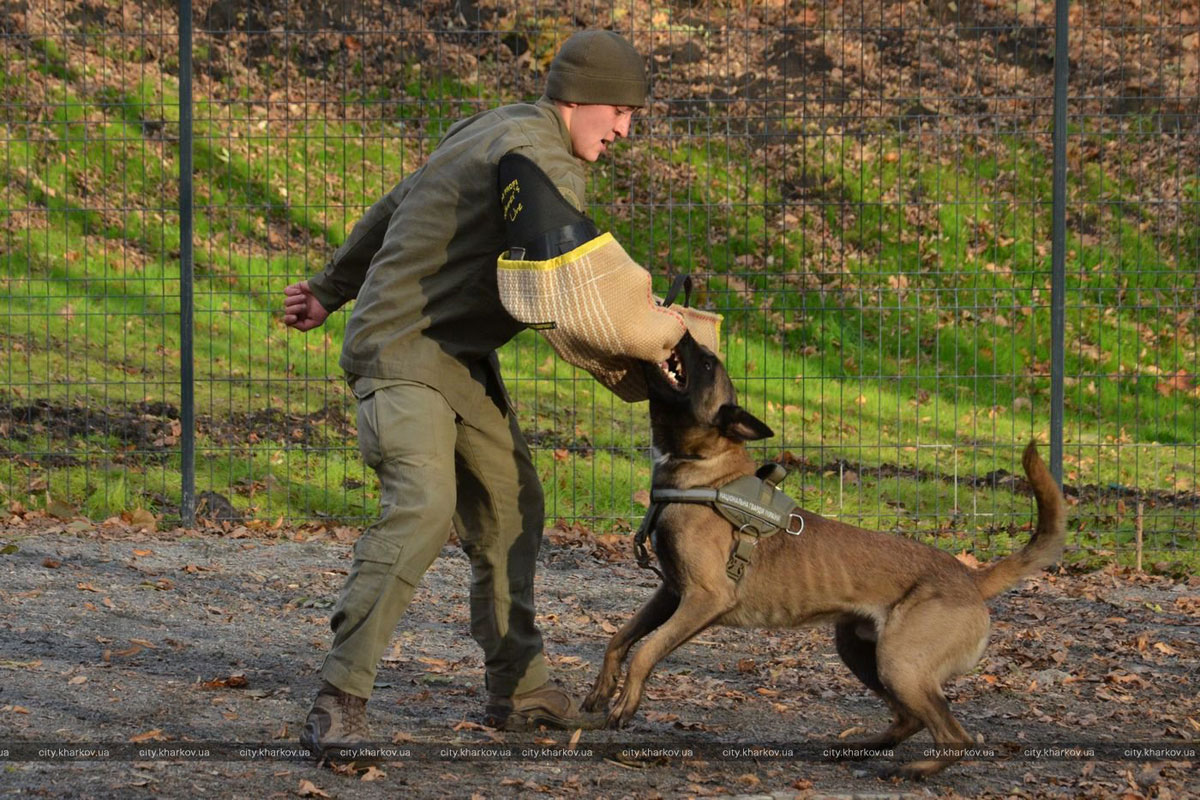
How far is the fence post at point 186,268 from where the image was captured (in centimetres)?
871

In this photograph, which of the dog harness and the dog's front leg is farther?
the dog harness

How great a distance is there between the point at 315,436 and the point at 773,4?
7.17 meters

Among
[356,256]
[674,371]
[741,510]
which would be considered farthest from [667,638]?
[356,256]

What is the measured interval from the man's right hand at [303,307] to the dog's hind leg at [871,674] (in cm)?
221

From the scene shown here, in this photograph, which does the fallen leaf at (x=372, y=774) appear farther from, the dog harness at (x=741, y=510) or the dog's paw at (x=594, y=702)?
the dog harness at (x=741, y=510)

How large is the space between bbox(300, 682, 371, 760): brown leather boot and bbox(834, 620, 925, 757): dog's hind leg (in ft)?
5.83

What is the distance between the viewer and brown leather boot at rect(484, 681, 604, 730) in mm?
5129

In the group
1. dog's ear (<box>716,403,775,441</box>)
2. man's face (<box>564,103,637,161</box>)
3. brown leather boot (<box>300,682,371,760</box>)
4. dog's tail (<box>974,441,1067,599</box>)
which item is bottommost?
Result: brown leather boot (<box>300,682,371,760</box>)

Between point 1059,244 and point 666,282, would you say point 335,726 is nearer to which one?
point 1059,244

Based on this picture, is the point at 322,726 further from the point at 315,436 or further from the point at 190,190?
the point at 315,436

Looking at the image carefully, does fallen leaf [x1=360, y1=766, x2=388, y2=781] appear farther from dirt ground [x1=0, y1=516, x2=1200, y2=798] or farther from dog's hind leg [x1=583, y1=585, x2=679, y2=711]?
dog's hind leg [x1=583, y1=585, x2=679, y2=711]

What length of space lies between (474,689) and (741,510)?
1.52m

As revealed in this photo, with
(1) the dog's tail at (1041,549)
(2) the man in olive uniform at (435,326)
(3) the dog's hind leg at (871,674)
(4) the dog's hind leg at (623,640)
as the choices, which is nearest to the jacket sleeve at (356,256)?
(2) the man in olive uniform at (435,326)

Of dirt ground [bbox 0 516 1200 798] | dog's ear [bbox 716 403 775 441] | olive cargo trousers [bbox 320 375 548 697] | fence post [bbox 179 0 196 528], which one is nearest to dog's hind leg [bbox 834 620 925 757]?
dirt ground [bbox 0 516 1200 798]
